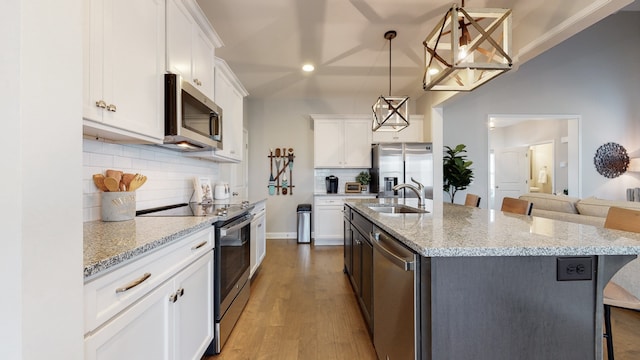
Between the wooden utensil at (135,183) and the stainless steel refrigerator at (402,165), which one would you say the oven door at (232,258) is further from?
the stainless steel refrigerator at (402,165)

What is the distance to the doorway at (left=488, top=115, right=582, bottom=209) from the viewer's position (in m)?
5.97

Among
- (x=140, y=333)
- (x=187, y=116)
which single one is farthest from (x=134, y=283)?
(x=187, y=116)

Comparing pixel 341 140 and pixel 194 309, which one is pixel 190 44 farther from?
pixel 341 140

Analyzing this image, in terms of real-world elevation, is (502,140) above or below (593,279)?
above

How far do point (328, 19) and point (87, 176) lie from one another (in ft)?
7.82

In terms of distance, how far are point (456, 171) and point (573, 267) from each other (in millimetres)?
3664

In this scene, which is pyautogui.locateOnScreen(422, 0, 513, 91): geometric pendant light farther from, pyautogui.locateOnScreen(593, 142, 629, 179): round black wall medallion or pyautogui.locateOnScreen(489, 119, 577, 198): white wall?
pyautogui.locateOnScreen(489, 119, 577, 198): white wall

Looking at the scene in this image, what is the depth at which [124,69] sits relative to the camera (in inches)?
53.1

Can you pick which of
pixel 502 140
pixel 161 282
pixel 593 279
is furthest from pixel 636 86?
pixel 161 282

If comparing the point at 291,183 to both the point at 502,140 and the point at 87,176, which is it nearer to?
the point at 87,176

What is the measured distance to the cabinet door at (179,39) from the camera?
174 centimetres

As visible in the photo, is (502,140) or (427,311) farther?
(502,140)

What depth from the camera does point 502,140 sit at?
25.2 feet

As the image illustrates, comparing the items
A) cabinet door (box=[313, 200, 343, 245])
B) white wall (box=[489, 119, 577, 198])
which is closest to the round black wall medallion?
white wall (box=[489, 119, 577, 198])
